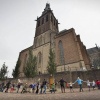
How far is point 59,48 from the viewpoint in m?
34.6

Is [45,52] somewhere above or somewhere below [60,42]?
below

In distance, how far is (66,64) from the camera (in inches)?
1186

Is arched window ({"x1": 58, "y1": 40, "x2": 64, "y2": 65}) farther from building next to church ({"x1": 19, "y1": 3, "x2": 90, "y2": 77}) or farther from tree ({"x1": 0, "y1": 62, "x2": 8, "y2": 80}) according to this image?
tree ({"x1": 0, "y1": 62, "x2": 8, "y2": 80})

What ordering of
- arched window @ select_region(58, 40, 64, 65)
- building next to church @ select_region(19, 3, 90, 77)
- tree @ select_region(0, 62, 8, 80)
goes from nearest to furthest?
1. building next to church @ select_region(19, 3, 90, 77)
2. arched window @ select_region(58, 40, 64, 65)
3. tree @ select_region(0, 62, 8, 80)

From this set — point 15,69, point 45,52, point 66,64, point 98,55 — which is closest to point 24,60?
point 15,69

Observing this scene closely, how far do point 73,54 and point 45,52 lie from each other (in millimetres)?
10178

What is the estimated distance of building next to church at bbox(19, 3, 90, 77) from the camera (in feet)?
96.4

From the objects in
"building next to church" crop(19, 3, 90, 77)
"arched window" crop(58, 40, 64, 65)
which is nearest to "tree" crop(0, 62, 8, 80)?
"building next to church" crop(19, 3, 90, 77)

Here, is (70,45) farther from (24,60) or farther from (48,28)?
(24,60)

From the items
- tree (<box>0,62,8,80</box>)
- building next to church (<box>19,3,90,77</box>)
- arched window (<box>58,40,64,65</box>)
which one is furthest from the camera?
tree (<box>0,62,8,80</box>)

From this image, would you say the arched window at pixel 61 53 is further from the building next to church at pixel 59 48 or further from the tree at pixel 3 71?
the tree at pixel 3 71

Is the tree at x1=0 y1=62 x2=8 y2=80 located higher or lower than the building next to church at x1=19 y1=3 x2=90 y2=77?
lower

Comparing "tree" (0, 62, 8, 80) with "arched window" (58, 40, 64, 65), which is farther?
"tree" (0, 62, 8, 80)

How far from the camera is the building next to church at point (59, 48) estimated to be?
29.4m
